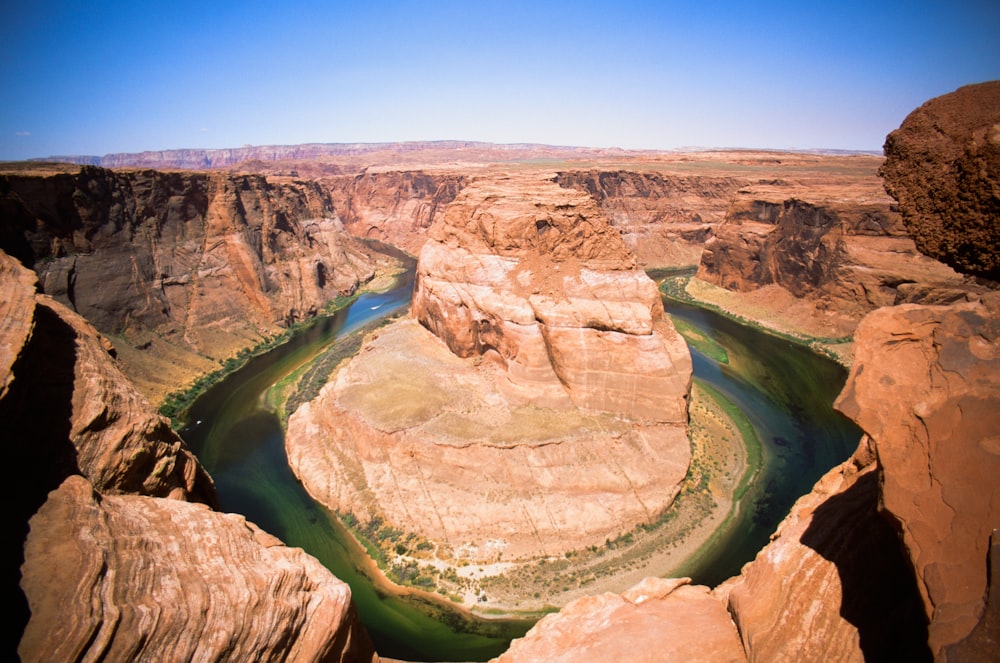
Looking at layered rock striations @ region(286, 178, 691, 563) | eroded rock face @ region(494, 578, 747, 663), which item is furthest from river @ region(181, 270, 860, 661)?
eroded rock face @ region(494, 578, 747, 663)

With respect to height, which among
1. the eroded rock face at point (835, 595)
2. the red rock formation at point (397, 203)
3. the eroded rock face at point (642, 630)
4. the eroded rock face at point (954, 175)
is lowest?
the eroded rock face at point (642, 630)

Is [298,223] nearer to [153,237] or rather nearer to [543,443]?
[153,237]

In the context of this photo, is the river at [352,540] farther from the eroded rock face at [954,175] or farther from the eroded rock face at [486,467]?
the eroded rock face at [954,175]

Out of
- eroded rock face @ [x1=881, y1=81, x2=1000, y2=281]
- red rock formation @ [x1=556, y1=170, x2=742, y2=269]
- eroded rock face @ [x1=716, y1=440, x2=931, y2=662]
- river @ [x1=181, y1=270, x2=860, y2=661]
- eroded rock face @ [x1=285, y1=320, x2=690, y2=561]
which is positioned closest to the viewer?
eroded rock face @ [x1=881, y1=81, x2=1000, y2=281]

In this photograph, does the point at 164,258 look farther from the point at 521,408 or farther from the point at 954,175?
the point at 954,175

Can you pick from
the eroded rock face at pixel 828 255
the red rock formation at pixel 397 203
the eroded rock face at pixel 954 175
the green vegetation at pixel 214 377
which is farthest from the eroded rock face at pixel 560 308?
the red rock formation at pixel 397 203

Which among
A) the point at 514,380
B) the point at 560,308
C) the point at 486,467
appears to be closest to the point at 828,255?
the point at 560,308

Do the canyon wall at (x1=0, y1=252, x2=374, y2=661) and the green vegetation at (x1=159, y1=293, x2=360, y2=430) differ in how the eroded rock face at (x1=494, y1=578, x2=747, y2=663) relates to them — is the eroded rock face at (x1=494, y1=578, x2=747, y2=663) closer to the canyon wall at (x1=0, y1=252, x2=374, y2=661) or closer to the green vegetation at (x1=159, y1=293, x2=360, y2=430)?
the canyon wall at (x1=0, y1=252, x2=374, y2=661)

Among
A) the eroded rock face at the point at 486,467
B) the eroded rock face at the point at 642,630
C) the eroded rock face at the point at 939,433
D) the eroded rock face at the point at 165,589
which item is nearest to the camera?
the eroded rock face at the point at 939,433
